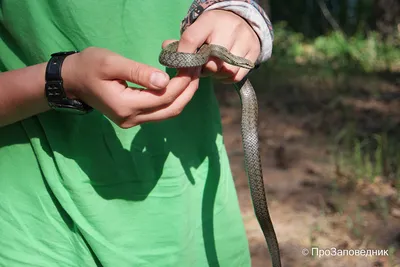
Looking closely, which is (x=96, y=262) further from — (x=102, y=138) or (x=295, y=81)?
(x=295, y=81)

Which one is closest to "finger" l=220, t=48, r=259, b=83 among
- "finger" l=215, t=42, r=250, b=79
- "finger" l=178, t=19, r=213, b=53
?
"finger" l=215, t=42, r=250, b=79

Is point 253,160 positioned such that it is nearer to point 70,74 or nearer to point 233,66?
point 233,66

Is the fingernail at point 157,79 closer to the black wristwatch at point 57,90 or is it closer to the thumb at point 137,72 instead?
the thumb at point 137,72

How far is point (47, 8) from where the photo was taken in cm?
130

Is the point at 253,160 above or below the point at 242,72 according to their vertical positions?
below

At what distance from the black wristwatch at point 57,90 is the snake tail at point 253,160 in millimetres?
636

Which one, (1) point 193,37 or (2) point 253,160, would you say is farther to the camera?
(2) point 253,160

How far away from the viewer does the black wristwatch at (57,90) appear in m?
1.23

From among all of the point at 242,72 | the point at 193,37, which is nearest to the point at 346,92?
the point at 242,72

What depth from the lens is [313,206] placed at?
11.9 feet

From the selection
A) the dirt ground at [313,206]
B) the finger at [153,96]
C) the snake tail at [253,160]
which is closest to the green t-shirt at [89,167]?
the finger at [153,96]

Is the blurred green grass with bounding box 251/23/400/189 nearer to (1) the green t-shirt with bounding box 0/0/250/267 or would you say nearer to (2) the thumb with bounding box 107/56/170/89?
(1) the green t-shirt with bounding box 0/0/250/267

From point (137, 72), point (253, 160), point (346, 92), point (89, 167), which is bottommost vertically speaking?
point (346, 92)

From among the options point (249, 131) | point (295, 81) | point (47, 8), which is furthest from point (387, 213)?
point (295, 81)
